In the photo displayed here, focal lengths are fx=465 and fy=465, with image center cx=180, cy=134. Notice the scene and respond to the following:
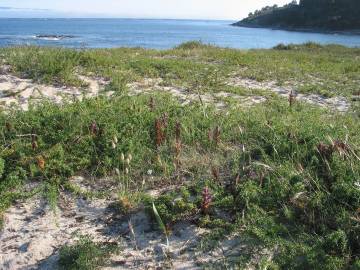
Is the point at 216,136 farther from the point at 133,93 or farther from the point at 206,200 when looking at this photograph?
the point at 133,93

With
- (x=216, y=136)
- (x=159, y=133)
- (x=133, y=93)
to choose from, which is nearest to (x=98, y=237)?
(x=159, y=133)

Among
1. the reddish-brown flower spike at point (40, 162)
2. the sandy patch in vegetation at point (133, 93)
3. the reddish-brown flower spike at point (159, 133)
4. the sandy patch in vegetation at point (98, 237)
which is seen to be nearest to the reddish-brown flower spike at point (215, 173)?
the sandy patch in vegetation at point (98, 237)

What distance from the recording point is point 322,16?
9869cm

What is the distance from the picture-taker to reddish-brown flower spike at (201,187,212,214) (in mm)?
3929

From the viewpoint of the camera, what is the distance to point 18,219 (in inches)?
160

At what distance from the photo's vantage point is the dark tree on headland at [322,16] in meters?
91.1

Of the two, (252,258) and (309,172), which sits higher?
(309,172)

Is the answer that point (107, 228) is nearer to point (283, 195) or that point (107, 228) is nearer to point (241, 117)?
point (283, 195)

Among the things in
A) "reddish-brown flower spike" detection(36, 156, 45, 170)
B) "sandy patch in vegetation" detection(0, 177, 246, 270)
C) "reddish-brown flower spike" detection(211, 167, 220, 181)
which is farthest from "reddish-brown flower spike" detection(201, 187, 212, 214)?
"reddish-brown flower spike" detection(36, 156, 45, 170)

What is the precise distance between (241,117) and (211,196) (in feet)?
8.13

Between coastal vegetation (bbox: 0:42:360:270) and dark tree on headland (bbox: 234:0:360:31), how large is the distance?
297ft

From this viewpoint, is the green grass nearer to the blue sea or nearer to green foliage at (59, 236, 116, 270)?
the blue sea

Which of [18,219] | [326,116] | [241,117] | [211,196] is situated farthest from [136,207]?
[326,116]

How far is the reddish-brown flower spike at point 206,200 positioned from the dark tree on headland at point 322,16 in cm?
9225
